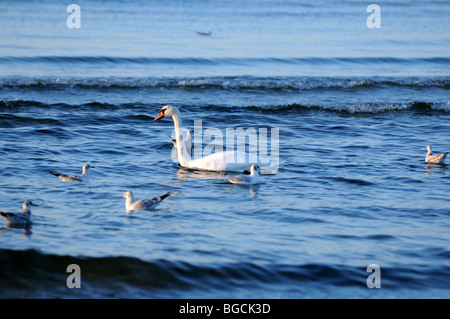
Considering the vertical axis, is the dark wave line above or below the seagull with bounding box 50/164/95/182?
above

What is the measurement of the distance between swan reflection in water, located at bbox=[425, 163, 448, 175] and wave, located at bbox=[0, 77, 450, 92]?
9.81 m

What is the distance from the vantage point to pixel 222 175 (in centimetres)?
1209

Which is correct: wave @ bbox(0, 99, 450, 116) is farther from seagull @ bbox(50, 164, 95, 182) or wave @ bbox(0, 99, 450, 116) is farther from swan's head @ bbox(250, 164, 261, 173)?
seagull @ bbox(50, 164, 95, 182)

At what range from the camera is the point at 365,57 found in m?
29.5

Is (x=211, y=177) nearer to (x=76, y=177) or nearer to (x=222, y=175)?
(x=222, y=175)

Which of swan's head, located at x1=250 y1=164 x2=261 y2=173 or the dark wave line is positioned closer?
swan's head, located at x1=250 y1=164 x2=261 y2=173

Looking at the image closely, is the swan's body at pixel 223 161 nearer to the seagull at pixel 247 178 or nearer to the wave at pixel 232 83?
the seagull at pixel 247 178

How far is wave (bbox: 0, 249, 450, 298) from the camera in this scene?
23.4ft

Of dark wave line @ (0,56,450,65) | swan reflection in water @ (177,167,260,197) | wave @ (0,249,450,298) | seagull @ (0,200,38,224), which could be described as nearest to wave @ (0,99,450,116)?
swan reflection in water @ (177,167,260,197)

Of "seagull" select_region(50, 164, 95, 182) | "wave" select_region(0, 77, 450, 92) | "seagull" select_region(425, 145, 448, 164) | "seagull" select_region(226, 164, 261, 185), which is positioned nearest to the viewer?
"seagull" select_region(50, 164, 95, 182)

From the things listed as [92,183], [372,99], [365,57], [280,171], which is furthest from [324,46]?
[92,183]

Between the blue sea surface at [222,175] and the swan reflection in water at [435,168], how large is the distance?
0.22 feet
